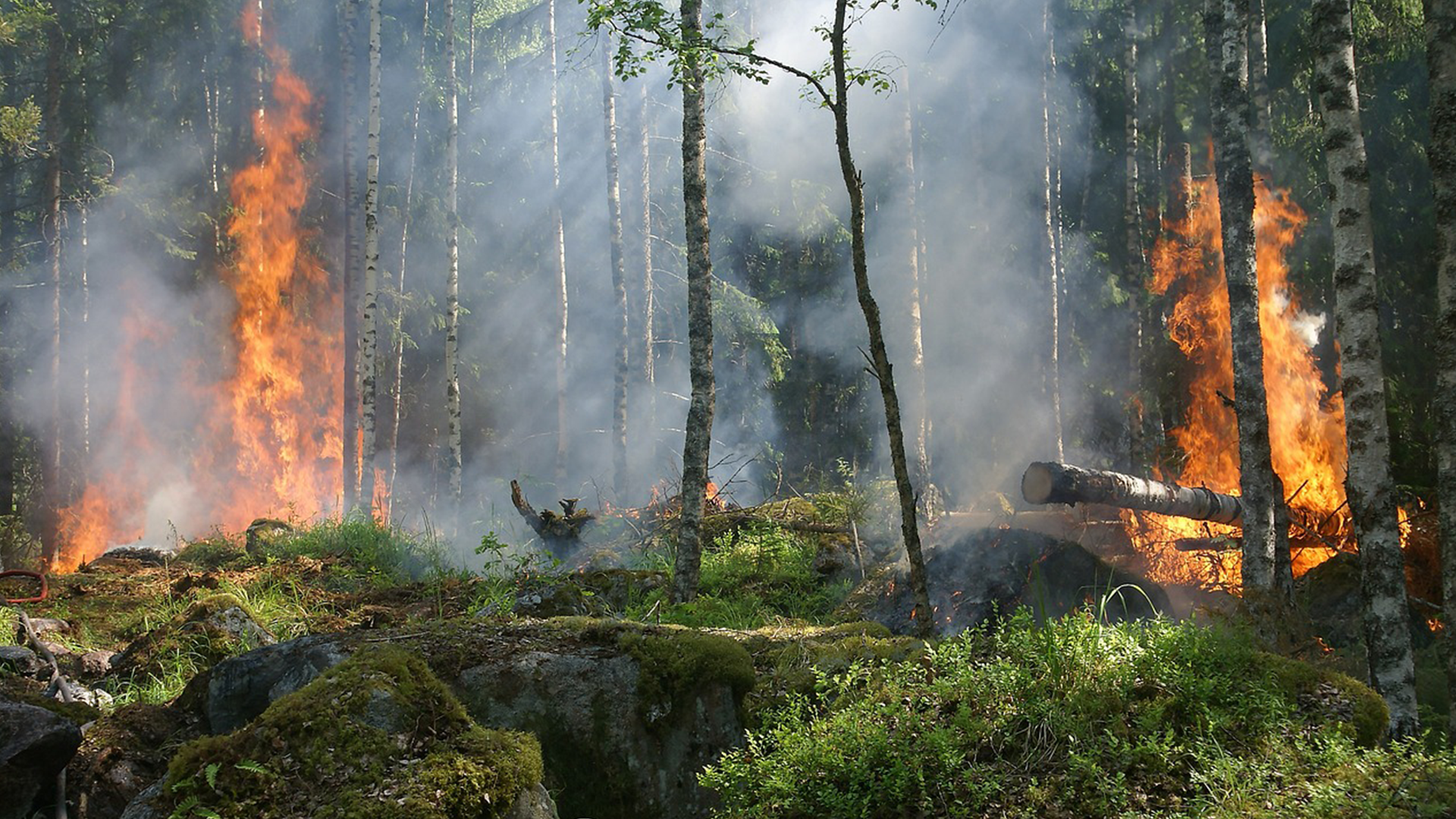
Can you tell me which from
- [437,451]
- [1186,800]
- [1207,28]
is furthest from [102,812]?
[437,451]

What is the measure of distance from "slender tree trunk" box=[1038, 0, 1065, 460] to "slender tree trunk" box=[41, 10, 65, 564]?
19.6 meters

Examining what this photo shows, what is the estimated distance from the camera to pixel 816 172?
25141 millimetres

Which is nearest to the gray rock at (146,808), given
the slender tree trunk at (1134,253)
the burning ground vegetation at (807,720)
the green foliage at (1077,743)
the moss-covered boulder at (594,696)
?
the burning ground vegetation at (807,720)

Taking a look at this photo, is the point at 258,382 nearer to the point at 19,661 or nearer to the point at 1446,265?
the point at 19,661

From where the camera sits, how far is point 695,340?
961 centimetres

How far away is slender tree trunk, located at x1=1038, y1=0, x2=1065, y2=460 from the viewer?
Result: 1964 cm

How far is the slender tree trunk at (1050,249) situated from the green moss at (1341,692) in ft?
51.4

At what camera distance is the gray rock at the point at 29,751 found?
4156 mm

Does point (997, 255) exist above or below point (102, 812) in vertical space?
above

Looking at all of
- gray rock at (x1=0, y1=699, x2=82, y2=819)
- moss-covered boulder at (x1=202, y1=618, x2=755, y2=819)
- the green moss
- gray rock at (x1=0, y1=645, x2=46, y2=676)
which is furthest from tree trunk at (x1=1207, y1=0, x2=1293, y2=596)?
gray rock at (x1=0, y1=645, x2=46, y2=676)

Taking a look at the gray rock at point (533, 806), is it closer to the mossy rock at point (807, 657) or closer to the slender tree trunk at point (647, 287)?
the mossy rock at point (807, 657)

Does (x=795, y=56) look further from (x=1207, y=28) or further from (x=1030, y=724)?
(x=1030, y=724)

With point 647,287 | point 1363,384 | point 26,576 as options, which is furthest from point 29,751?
point 647,287

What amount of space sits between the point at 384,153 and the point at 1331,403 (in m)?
24.3
